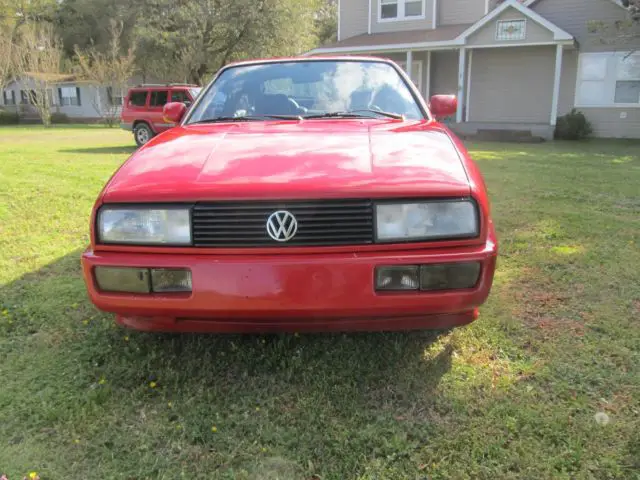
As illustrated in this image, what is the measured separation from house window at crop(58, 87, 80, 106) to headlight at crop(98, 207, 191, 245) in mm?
40799

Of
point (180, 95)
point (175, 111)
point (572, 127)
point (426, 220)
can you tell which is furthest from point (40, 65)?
point (426, 220)

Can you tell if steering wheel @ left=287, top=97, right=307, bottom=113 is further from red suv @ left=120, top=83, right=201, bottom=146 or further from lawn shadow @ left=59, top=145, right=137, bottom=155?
red suv @ left=120, top=83, right=201, bottom=146

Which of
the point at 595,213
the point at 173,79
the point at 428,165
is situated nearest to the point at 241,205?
the point at 428,165

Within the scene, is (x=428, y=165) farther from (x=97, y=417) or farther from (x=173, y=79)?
(x=173, y=79)

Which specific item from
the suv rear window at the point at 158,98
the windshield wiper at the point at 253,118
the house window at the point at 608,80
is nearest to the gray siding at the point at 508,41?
the house window at the point at 608,80

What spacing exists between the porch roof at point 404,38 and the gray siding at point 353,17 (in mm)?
682

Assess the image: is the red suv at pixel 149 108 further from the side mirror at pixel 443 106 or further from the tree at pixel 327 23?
the tree at pixel 327 23

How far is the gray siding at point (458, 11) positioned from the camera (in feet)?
61.7

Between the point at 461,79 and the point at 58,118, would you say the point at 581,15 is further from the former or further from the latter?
the point at 58,118

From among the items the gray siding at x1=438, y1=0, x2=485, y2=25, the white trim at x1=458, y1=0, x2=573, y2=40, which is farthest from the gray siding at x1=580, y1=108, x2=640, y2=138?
the gray siding at x1=438, y1=0, x2=485, y2=25

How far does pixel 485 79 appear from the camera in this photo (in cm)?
1789

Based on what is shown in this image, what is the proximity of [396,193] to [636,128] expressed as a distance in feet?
54.9

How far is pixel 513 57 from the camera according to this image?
1733 cm

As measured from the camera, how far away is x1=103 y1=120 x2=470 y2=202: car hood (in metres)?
2.12
